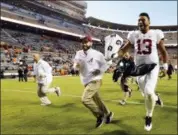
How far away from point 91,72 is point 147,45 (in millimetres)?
1758

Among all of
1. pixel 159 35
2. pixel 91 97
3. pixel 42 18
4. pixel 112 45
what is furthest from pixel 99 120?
pixel 42 18

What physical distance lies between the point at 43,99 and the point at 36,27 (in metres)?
43.0

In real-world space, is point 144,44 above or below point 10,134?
above

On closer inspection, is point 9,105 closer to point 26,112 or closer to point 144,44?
point 26,112

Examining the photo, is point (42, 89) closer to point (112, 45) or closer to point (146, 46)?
point (146, 46)

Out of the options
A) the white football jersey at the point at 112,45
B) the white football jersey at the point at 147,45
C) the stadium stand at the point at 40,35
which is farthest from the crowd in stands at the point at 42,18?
the white football jersey at the point at 112,45

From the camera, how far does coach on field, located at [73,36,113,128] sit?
679cm

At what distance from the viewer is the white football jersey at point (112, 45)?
15.5 ft

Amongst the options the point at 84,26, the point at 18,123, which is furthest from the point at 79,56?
the point at 84,26

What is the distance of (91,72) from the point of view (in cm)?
731

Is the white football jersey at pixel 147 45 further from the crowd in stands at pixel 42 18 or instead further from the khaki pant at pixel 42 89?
the crowd in stands at pixel 42 18

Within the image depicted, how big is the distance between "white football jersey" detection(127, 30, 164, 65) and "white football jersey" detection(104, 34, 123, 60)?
131cm

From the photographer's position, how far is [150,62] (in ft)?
19.9

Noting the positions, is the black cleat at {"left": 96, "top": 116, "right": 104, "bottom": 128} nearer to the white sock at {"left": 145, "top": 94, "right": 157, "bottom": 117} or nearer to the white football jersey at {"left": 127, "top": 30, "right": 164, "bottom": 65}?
the white sock at {"left": 145, "top": 94, "right": 157, "bottom": 117}
